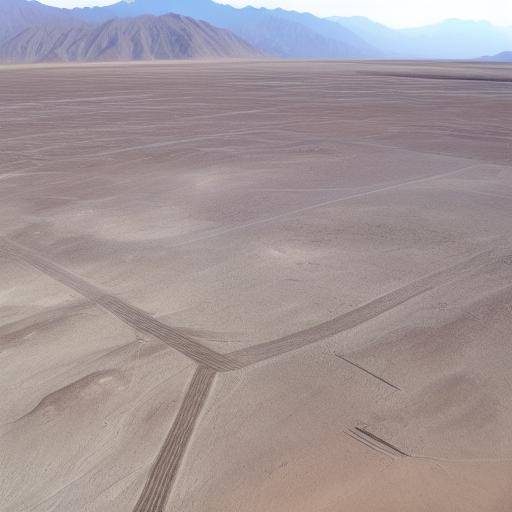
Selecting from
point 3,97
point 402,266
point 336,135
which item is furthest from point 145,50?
point 402,266

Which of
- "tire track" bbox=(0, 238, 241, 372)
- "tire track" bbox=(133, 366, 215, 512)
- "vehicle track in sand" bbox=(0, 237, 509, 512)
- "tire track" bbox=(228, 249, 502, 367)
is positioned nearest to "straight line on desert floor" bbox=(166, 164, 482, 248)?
"tire track" bbox=(0, 238, 241, 372)

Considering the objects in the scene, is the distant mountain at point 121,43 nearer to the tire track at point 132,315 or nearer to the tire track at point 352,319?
the tire track at point 132,315

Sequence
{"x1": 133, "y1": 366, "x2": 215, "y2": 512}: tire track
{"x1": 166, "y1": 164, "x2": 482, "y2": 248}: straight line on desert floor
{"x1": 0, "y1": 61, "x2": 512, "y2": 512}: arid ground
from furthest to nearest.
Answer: {"x1": 166, "y1": 164, "x2": 482, "y2": 248}: straight line on desert floor, {"x1": 0, "y1": 61, "x2": 512, "y2": 512}: arid ground, {"x1": 133, "y1": 366, "x2": 215, "y2": 512}: tire track

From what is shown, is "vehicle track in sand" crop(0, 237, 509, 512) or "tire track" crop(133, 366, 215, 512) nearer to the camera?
"tire track" crop(133, 366, 215, 512)

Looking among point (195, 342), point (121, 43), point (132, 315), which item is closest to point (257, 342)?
point (195, 342)

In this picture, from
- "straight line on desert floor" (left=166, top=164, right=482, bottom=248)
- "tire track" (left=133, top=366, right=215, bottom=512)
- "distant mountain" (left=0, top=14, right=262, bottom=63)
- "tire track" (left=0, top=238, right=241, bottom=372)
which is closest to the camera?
"tire track" (left=133, top=366, right=215, bottom=512)

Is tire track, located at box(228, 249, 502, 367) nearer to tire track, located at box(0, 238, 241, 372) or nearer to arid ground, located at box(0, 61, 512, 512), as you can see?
arid ground, located at box(0, 61, 512, 512)

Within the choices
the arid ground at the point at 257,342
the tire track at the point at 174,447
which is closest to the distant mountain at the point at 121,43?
the arid ground at the point at 257,342

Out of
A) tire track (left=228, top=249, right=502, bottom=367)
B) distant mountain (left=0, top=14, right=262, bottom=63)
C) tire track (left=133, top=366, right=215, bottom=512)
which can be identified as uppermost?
distant mountain (left=0, top=14, right=262, bottom=63)
